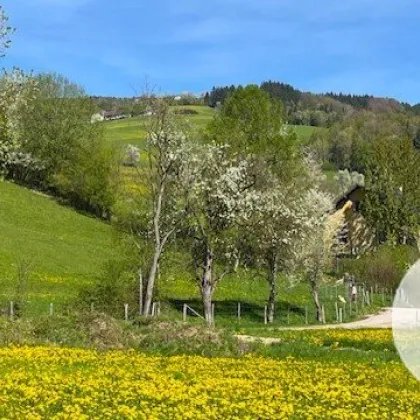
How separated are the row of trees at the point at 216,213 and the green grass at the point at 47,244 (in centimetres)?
843

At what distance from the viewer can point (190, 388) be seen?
16.3m

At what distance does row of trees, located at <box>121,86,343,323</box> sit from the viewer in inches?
1613

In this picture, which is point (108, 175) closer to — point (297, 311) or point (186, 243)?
point (297, 311)

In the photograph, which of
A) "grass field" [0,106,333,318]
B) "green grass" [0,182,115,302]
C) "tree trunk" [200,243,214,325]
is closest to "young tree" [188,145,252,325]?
"tree trunk" [200,243,214,325]

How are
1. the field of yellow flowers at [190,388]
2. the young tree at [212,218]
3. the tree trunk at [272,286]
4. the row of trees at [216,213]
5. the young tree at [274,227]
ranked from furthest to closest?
the tree trunk at [272,286], the young tree at [274,227], the young tree at [212,218], the row of trees at [216,213], the field of yellow flowers at [190,388]

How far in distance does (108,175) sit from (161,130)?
4472 cm

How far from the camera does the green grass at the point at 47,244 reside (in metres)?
53.3

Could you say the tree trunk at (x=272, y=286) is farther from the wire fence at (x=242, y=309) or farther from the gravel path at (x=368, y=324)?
the gravel path at (x=368, y=324)

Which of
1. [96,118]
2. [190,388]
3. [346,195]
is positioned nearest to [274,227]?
[190,388]

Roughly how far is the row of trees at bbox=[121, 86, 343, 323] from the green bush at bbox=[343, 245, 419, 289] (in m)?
18.2

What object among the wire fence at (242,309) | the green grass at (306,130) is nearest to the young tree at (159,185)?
the wire fence at (242,309)

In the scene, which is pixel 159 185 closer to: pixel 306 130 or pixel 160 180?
pixel 160 180

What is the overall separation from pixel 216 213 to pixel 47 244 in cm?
2640

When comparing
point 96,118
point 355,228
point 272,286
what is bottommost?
point 272,286
